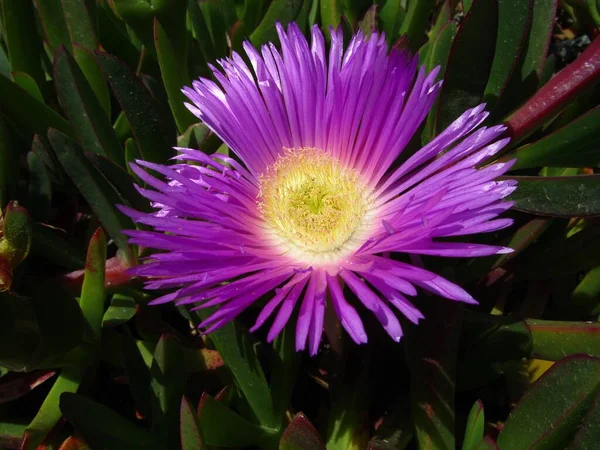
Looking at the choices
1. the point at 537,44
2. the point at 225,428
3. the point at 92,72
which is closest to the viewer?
the point at 225,428

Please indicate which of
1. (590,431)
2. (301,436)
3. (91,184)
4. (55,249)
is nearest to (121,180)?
(91,184)

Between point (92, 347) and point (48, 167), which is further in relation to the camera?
point (48, 167)

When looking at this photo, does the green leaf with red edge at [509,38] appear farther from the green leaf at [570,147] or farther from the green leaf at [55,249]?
the green leaf at [55,249]

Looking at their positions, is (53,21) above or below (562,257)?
above

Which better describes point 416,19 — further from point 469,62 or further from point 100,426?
point 100,426

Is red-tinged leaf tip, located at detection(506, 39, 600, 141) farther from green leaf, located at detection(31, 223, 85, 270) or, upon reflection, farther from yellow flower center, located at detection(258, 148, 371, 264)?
green leaf, located at detection(31, 223, 85, 270)

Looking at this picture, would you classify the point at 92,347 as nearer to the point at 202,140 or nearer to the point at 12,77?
the point at 202,140

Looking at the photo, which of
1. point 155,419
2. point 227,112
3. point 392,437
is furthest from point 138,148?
point 392,437
